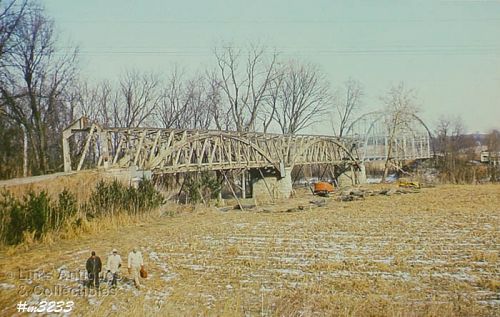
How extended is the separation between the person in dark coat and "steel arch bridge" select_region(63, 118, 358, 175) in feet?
29.0

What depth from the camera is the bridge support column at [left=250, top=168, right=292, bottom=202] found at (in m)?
29.5

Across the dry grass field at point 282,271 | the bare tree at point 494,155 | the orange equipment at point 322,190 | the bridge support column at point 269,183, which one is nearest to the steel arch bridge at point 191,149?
the bridge support column at point 269,183

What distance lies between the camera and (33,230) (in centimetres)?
788

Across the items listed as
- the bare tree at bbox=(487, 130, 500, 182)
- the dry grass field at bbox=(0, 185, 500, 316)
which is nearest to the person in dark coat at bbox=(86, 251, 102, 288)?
the dry grass field at bbox=(0, 185, 500, 316)

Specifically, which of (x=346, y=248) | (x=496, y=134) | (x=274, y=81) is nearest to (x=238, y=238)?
(x=346, y=248)

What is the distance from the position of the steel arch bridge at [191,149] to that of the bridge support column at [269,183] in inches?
29.3

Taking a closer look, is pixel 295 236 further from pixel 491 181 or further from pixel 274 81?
pixel 274 81

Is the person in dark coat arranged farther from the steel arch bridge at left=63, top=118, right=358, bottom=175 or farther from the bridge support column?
the bridge support column

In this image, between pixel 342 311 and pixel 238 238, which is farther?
pixel 238 238

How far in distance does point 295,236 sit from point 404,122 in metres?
27.6

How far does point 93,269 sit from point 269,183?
82.6 ft

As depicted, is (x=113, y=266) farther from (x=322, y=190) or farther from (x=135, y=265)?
(x=322, y=190)

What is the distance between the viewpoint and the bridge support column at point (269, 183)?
96.9 feet

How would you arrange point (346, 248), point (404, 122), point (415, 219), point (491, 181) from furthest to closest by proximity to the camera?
point (404, 122) → point (491, 181) → point (415, 219) → point (346, 248)
